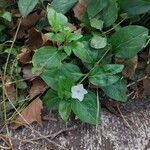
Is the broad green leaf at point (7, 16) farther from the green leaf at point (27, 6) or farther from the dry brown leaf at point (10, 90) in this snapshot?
the dry brown leaf at point (10, 90)

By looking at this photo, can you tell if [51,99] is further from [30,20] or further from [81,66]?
[30,20]

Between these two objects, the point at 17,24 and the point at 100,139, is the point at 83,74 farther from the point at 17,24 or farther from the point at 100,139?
the point at 17,24

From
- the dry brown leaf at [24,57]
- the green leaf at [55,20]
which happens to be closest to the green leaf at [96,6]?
the green leaf at [55,20]

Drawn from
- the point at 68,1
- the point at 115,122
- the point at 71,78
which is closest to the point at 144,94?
the point at 115,122

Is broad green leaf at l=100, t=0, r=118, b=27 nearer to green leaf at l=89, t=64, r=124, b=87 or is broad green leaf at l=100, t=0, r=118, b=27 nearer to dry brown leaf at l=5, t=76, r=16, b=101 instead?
green leaf at l=89, t=64, r=124, b=87

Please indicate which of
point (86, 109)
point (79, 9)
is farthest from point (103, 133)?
point (79, 9)

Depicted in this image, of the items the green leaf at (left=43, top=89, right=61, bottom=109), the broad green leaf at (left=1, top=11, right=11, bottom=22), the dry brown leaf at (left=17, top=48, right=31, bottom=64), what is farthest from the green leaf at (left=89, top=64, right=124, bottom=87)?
the broad green leaf at (left=1, top=11, right=11, bottom=22)
